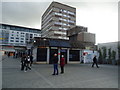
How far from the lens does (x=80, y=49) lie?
2342cm

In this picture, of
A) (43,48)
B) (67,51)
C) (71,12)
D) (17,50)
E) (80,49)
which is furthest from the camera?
(71,12)

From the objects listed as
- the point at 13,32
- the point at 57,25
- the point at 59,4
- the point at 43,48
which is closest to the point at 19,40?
the point at 13,32

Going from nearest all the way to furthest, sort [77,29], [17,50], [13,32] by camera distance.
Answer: [77,29] → [17,50] → [13,32]

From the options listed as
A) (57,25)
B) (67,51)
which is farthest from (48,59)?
(57,25)

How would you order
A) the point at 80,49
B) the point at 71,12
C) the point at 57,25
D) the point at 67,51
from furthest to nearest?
the point at 71,12 → the point at 57,25 → the point at 80,49 → the point at 67,51

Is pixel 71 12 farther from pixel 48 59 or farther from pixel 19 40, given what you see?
pixel 48 59

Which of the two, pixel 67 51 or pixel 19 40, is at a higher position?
pixel 19 40

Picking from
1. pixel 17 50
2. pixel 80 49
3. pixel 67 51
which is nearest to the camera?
pixel 67 51

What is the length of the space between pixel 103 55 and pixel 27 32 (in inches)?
3037

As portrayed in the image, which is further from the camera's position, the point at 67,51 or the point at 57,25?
the point at 57,25

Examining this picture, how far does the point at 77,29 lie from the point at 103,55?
37.9 ft

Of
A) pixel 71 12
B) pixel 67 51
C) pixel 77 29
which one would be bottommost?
pixel 67 51

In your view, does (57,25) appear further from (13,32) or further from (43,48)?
(43,48)

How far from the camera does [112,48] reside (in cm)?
2420
